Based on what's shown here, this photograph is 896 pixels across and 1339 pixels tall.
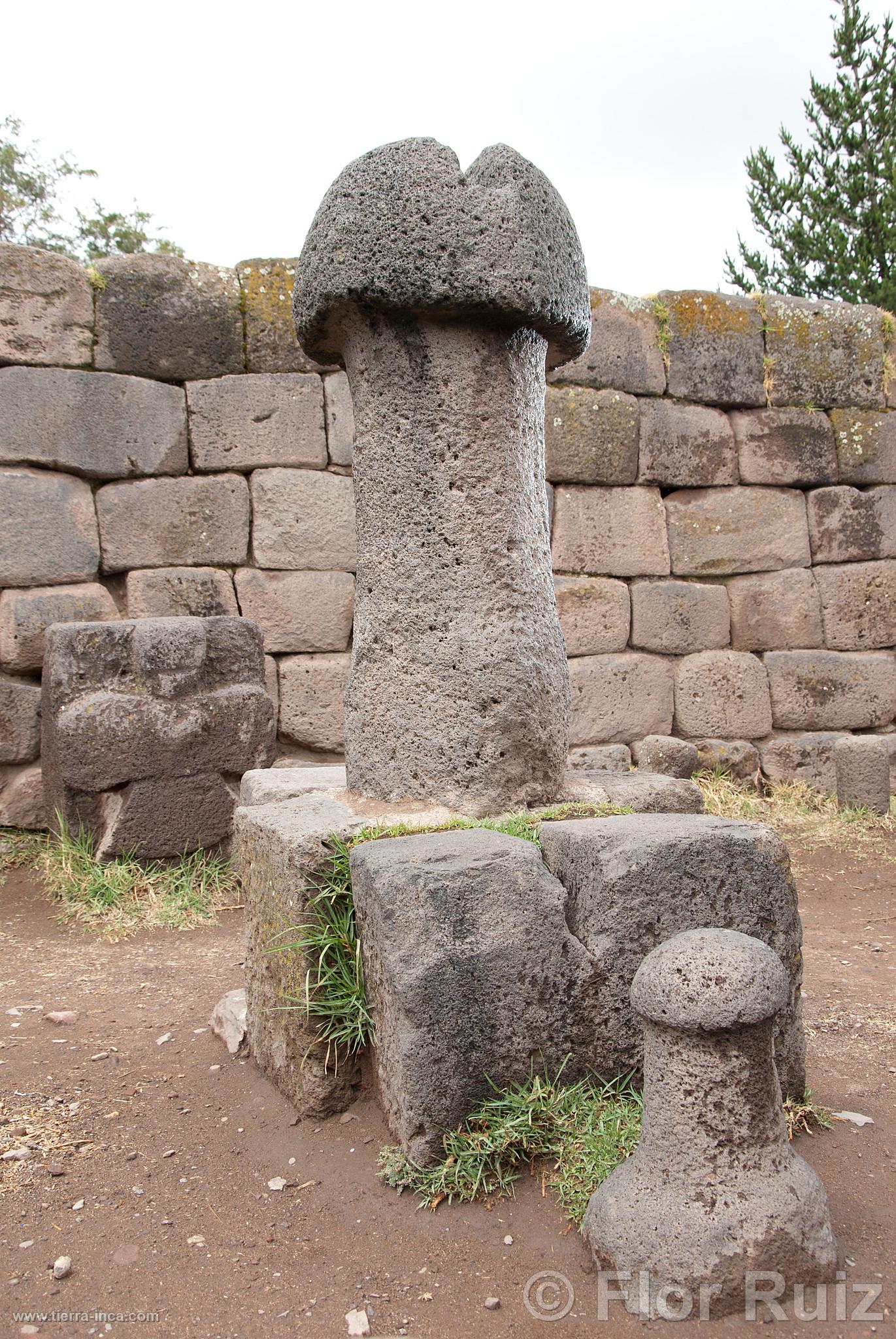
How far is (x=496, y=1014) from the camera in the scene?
2100mm

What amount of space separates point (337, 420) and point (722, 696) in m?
2.84

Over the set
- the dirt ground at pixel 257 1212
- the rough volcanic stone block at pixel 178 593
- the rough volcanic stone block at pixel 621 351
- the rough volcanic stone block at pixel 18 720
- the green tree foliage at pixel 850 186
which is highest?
the green tree foliage at pixel 850 186

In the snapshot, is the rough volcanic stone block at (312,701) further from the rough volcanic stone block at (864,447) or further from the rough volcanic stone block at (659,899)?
the rough volcanic stone block at (864,447)

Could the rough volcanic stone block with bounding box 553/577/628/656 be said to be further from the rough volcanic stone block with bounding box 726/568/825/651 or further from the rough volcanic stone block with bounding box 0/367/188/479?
the rough volcanic stone block with bounding box 0/367/188/479

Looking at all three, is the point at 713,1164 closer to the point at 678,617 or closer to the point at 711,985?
the point at 711,985

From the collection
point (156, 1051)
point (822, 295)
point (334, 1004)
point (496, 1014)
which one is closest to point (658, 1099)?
point (496, 1014)

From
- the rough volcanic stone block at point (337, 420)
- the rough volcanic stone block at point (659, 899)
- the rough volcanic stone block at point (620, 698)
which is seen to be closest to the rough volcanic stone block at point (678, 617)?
the rough volcanic stone block at point (620, 698)

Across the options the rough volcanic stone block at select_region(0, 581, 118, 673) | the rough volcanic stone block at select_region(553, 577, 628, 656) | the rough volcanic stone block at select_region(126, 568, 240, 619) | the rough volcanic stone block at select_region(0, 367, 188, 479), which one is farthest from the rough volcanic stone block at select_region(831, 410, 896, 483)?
the rough volcanic stone block at select_region(0, 581, 118, 673)

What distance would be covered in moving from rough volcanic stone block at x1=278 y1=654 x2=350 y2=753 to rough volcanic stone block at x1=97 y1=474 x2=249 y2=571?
2.16ft

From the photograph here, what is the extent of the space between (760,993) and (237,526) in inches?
171

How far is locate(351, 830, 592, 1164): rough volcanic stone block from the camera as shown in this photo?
2.04 meters

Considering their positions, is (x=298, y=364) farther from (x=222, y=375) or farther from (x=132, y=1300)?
(x=132, y=1300)

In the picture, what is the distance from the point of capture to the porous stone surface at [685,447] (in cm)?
633

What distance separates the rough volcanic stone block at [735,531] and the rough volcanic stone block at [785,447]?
4.5 inches
